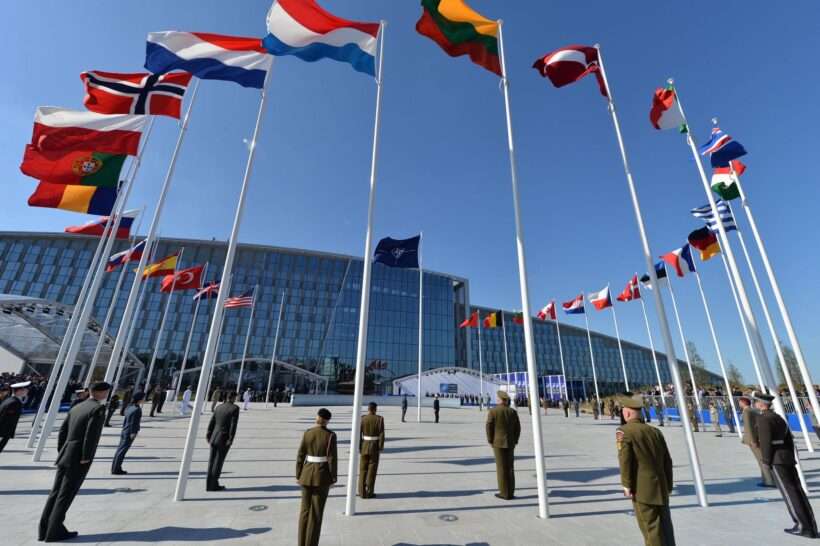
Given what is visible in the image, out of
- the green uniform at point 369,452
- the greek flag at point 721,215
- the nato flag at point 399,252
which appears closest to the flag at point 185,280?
the nato flag at point 399,252

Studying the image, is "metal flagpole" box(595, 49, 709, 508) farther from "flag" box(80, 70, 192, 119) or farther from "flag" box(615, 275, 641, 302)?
"flag" box(615, 275, 641, 302)

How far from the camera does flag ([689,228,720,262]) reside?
13577 millimetres

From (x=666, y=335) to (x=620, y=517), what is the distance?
3.51 meters

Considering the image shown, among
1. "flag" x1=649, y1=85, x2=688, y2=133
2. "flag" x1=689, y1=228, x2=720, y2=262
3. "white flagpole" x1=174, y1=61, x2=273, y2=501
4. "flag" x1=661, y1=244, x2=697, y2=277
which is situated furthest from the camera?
"flag" x1=661, y1=244, x2=697, y2=277

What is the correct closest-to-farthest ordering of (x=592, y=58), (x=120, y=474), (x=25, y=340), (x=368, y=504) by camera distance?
(x=368, y=504)
(x=120, y=474)
(x=592, y=58)
(x=25, y=340)

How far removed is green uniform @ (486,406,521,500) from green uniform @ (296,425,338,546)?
11.3ft

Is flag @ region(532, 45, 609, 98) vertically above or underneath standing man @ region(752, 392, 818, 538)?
above

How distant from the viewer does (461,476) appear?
8711mm

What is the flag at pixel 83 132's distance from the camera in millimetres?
9359

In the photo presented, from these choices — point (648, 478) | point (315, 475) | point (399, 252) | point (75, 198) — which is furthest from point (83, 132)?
point (648, 478)

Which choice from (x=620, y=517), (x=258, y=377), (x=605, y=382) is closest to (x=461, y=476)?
(x=620, y=517)

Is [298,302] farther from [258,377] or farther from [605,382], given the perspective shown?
[605,382]

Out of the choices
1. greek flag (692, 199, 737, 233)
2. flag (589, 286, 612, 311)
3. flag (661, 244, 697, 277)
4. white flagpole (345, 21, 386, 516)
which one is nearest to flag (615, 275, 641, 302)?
flag (589, 286, 612, 311)

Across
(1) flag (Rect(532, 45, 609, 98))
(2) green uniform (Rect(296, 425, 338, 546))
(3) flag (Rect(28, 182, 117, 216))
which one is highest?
(1) flag (Rect(532, 45, 609, 98))
